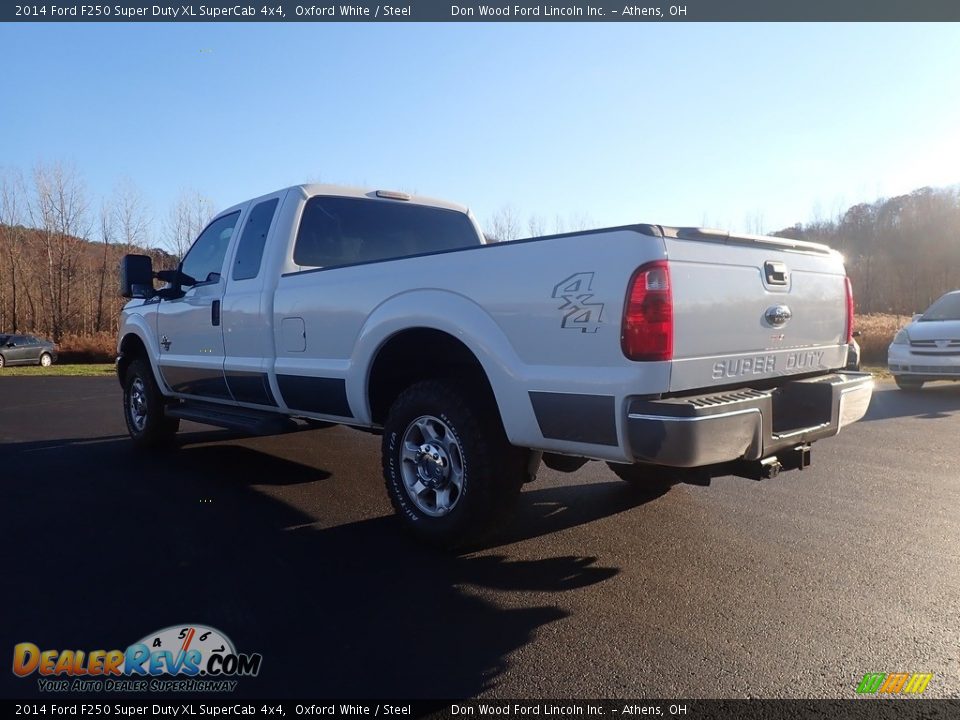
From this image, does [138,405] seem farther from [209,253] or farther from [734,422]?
[734,422]

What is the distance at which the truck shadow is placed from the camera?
8.32 ft

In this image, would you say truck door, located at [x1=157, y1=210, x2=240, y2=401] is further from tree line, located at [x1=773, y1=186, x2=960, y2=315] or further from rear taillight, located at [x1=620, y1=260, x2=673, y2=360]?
tree line, located at [x1=773, y1=186, x2=960, y2=315]

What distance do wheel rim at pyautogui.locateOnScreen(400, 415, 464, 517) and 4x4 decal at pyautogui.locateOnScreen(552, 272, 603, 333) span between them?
957 millimetres

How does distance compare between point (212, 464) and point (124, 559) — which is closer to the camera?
point (124, 559)

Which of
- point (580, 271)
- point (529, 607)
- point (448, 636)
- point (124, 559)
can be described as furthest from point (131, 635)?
point (580, 271)

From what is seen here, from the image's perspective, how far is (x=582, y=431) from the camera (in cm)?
301

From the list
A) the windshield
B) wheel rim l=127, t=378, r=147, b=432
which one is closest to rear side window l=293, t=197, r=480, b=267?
wheel rim l=127, t=378, r=147, b=432

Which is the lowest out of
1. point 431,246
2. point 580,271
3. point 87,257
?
point 580,271

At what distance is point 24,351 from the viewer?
28.8m

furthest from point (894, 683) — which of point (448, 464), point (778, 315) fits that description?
point (448, 464)

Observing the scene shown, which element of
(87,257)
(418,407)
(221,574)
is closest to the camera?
(221,574)

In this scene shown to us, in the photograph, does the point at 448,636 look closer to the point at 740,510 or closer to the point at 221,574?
the point at 221,574

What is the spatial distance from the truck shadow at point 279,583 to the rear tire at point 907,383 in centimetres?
876

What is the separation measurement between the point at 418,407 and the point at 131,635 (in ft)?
5.49
